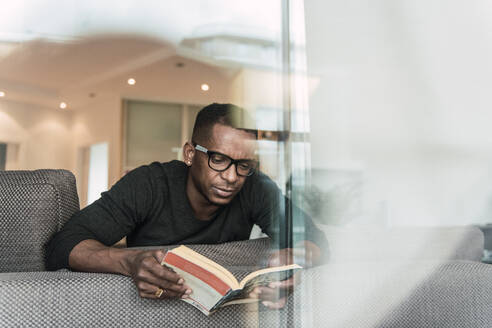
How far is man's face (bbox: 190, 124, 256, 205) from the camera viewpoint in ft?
3.65

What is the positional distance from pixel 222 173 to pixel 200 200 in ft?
0.30

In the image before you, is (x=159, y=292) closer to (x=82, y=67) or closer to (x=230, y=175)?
(x=230, y=175)

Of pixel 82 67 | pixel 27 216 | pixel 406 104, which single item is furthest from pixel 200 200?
pixel 82 67

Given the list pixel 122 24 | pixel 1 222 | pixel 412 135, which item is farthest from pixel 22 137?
pixel 412 135

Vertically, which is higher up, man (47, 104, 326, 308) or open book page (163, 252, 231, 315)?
man (47, 104, 326, 308)

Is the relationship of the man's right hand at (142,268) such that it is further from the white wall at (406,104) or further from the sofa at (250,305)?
the white wall at (406,104)

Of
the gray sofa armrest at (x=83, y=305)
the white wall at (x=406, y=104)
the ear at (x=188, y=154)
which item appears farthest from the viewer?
the ear at (x=188, y=154)

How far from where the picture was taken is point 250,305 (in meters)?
0.72

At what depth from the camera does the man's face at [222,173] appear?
43.8 inches

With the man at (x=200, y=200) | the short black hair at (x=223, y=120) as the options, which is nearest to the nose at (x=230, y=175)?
the man at (x=200, y=200)

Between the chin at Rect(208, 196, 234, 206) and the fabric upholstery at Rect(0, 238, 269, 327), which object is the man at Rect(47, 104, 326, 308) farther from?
the fabric upholstery at Rect(0, 238, 269, 327)

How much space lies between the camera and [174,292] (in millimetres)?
670

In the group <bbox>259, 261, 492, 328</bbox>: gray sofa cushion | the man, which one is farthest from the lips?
<bbox>259, 261, 492, 328</bbox>: gray sofa cushion

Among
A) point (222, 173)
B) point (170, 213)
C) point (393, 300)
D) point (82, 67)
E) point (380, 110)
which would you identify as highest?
point (82, 67)
